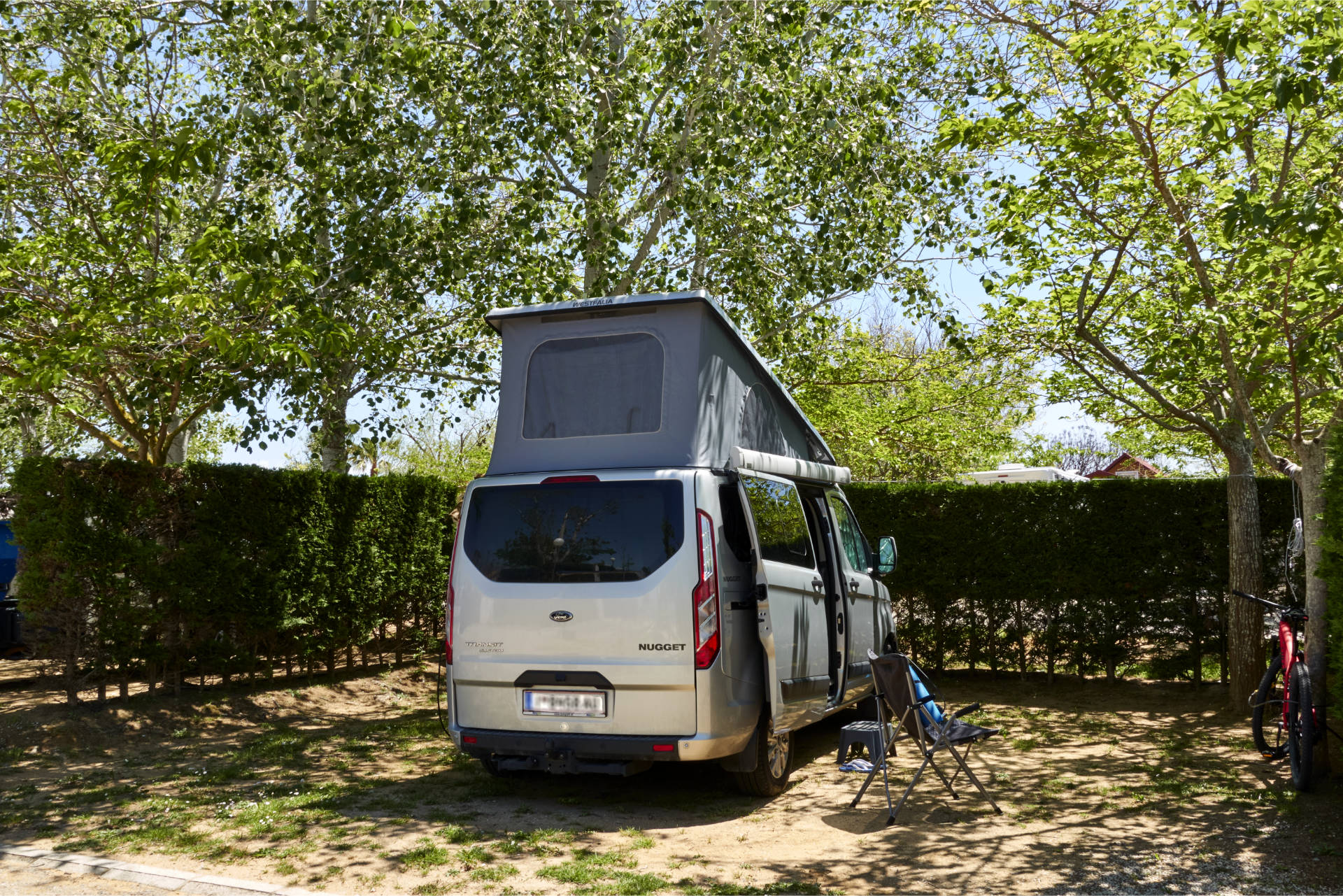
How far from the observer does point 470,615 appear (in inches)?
264

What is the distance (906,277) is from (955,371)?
1904mm

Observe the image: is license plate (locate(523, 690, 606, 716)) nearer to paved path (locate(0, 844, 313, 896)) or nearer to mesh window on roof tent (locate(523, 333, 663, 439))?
mesh window on roof tent (locate(523, 333, 663, 439))

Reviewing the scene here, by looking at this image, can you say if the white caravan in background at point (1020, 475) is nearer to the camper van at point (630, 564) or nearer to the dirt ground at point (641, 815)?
the dirt ground at point (641, 815)

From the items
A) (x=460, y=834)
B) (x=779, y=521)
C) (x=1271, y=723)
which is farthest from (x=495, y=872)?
(x=1271, y=723)

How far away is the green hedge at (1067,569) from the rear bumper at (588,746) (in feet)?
20.4

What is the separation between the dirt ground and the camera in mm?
5277

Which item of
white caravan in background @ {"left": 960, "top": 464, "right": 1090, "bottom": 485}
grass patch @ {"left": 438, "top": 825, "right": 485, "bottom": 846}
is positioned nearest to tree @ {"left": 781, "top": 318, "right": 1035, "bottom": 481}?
white caravan in background @ {"left": 960, "top": 464, "right": 1090, "bottom": 485}

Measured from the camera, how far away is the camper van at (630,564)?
631cm

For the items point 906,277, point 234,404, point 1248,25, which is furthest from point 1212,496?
point 234,404

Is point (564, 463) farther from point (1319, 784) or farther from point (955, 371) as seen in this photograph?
point (955, 371)

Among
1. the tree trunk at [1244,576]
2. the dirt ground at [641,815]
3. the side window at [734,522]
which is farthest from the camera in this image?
the tree trunk at [1244,576]

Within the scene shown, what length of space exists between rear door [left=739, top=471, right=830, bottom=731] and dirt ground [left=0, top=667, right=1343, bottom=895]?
63cm

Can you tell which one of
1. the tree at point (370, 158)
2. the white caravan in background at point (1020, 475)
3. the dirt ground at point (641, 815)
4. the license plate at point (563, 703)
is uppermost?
the tree at point (370, 158)

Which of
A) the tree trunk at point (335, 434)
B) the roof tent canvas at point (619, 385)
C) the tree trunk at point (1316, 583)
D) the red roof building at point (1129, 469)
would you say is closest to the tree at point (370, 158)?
the tree trunk at point (335, 434)
